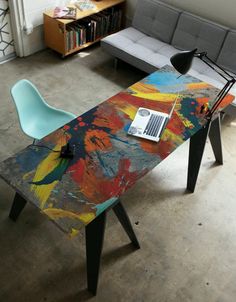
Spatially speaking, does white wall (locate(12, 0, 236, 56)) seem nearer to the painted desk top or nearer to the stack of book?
the stack of book

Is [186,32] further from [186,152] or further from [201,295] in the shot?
[201,295]

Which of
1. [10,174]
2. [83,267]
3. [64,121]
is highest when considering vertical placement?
[10,174]

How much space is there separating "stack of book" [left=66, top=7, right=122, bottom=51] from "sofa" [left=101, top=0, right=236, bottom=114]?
15.8 inches

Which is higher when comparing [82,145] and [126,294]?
[82,145]

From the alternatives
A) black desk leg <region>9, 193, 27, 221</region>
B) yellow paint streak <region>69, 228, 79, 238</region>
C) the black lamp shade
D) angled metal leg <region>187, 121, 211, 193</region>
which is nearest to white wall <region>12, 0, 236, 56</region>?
angled metal leg <region>187, 121, 211, 193</region>

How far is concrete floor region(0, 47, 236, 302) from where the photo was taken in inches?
86.4

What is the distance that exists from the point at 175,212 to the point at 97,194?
42.4 inches

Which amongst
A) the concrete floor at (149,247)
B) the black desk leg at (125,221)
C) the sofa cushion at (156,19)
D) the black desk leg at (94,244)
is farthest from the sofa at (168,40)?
the black desk leg at (94,244)

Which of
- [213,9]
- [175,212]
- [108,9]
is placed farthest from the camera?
[108,9]

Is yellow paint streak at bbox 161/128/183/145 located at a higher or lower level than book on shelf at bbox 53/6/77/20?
higher

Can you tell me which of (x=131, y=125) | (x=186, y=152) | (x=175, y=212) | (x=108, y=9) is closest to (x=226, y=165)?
(x=186, y=152)

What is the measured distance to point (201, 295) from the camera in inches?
87.1

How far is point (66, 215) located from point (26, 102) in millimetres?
1248

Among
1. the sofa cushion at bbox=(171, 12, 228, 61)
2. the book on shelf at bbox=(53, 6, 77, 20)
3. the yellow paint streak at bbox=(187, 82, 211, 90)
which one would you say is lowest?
the book on shelf at bbox=(53, 6, 77, 20)
